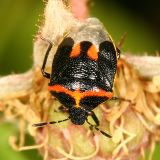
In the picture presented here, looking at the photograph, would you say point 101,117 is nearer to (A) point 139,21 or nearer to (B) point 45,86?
(B) point 45,86

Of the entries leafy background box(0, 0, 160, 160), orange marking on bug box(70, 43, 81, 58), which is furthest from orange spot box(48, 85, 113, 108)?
leafy background box(0, 0, 160, 160)

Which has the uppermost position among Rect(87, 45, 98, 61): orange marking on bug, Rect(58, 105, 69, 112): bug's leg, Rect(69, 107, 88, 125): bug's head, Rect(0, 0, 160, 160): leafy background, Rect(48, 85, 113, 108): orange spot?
Rect(0, 0, 160, 160): leafy background

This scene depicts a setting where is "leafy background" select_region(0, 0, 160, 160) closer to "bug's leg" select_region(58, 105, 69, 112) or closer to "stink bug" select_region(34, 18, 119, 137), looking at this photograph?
"bug's leg" select_region(58, 105, 69, 112)

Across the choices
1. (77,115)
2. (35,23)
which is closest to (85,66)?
(77,115)

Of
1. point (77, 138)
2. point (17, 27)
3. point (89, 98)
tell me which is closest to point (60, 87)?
point (89, 98)

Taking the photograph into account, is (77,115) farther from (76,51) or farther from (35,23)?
(35,23)

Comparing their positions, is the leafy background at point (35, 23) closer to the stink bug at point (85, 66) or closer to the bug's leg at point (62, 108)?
the bug's leg at point (62, 108)

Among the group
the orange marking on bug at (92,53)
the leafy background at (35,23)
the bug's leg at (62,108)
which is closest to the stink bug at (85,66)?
the orange marking on bug at (92,53)
